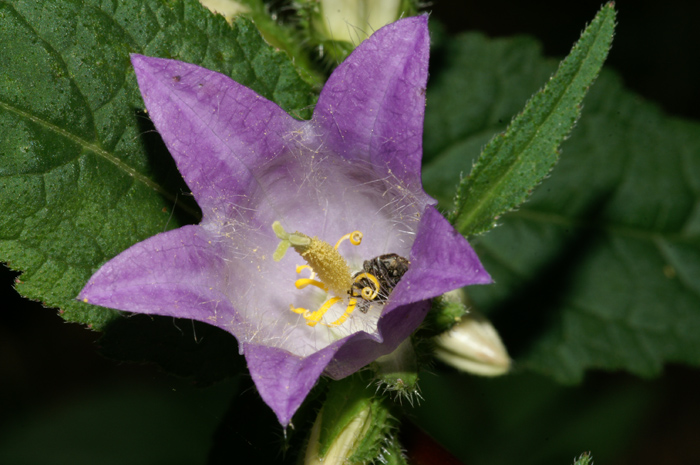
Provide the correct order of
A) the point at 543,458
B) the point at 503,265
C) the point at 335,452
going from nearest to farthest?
the point at 335,452 < the point at 503,265 < the point at 543,458

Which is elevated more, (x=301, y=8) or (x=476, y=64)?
(x=301, y=8)

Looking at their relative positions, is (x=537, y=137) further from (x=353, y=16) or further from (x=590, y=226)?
(x=590, y=226)

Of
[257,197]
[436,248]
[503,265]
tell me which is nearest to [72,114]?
[257,197]

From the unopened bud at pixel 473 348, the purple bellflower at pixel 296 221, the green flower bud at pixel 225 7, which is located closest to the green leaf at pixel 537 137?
the purple bellflower at pixel 296 221

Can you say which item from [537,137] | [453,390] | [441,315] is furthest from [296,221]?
[453,390]

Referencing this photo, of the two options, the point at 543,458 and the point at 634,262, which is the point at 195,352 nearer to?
the point at 634,262

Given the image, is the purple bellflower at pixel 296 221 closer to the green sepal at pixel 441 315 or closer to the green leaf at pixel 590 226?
the green sepal at pixel 441 315

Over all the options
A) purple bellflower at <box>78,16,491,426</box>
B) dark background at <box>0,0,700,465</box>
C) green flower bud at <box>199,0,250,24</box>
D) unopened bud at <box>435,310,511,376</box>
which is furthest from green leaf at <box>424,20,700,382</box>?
green flower bud at <box>199,0,250,24</box>
